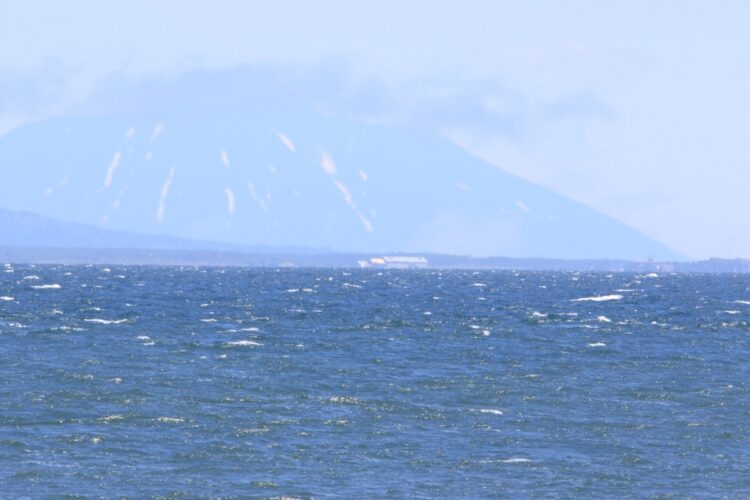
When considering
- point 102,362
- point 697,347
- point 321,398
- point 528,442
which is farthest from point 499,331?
point 528,442

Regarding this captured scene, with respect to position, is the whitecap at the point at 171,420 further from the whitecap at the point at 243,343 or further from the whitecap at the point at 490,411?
the whitecap at the point at 243,343

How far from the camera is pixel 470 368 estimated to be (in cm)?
6194

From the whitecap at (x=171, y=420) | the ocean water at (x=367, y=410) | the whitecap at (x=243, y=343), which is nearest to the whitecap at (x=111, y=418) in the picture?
the ocean water at (x=367, y=410)

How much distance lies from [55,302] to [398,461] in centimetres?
7985

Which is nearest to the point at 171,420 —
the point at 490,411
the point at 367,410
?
the point at 367,410

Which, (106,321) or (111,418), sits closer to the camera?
(111,418)

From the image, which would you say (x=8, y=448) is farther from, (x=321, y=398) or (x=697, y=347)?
(x=697, y=347)

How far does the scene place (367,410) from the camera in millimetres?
47531

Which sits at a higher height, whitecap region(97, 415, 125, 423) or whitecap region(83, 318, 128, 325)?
whitecap region(83, 318, 128, 325)

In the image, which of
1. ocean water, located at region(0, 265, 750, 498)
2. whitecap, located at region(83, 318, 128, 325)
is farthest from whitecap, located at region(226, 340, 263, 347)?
whitecap, located at region(83, 318, 128, 325)

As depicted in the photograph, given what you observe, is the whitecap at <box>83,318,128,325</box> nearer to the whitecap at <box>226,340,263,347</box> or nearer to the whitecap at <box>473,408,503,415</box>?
the whitecap at <box>226,340,263,347</box>

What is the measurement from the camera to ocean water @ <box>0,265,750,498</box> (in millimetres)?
36156

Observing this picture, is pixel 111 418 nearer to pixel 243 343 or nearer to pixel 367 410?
pixel 367 410

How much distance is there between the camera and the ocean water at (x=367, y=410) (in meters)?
36.2
